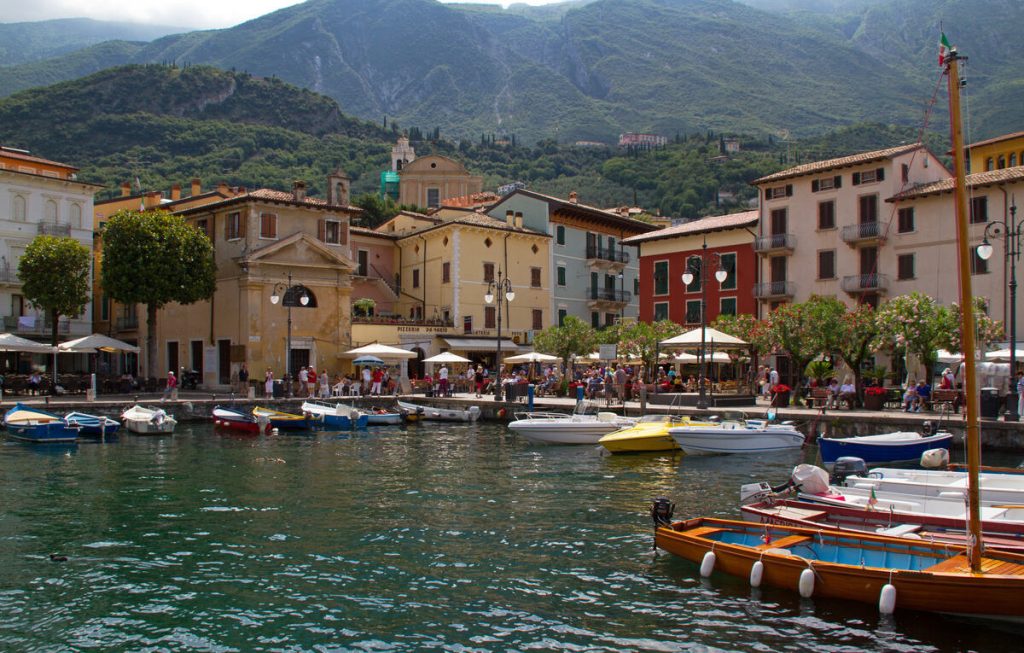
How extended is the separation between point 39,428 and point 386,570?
22123 mm

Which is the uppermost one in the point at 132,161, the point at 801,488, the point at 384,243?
the point at 132,161

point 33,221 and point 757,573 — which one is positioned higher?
point 33,221

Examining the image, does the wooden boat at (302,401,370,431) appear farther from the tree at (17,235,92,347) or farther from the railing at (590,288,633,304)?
the railing at (590,288,633,304)

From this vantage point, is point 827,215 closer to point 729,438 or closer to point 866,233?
point 866,233

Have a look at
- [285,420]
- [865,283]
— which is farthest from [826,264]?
[285,420]

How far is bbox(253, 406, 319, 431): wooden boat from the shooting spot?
1457 inches

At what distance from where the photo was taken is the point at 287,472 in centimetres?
2423

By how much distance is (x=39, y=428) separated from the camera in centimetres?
3073

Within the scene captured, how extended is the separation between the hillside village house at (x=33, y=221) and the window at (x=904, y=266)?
145ft

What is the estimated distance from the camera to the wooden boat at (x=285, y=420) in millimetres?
37000

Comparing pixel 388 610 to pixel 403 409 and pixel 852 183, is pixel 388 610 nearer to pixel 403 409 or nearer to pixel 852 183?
pixel 403 409

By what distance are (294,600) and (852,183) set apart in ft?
143

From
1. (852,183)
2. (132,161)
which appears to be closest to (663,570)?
(852,183)

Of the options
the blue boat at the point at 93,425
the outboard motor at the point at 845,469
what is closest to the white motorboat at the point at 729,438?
the outboard motor at the point at 845,469
